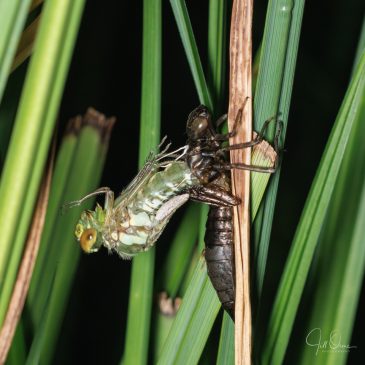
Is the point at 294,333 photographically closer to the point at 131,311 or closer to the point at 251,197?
the point at 131,311

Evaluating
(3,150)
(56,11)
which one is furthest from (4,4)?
(3,150)

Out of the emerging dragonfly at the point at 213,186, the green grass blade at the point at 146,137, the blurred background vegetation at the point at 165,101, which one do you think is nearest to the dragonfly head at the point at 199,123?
the emerging dragonfly at the point at 213,186

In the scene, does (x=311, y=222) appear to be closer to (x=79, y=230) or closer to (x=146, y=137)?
(x=146, y=137)

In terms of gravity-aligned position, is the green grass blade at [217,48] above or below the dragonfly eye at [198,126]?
above

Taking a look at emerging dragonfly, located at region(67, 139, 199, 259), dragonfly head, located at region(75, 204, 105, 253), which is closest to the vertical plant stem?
emerging dragonfly, located at region(67, 139, 199, 259)

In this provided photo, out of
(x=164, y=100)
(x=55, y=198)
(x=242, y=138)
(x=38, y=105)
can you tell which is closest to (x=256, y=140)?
(x=242, y=138)

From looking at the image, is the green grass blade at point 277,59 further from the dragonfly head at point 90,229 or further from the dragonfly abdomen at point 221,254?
the dragonfly head at point 90,229
